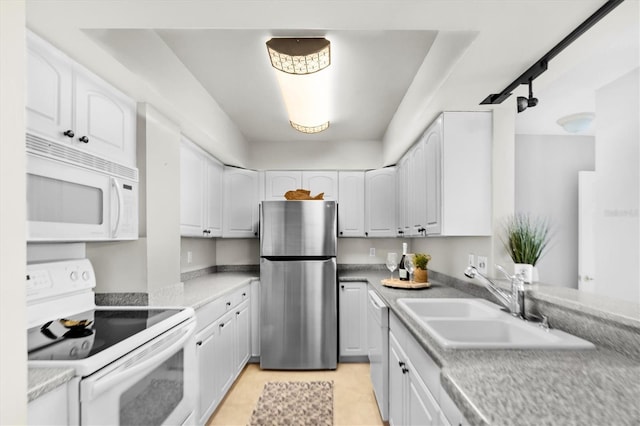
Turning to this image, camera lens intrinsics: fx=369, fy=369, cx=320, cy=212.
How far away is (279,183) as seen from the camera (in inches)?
168

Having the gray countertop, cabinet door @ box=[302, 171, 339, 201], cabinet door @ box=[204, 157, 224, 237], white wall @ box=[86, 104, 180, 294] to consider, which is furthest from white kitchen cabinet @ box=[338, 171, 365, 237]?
the gray countertop

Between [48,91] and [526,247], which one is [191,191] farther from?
[526,247]

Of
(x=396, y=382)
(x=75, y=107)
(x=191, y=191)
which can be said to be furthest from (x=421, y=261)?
(x=75, y=107)

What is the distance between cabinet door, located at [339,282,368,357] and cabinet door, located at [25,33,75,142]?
9.22 ft

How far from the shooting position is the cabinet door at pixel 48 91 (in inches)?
56.5

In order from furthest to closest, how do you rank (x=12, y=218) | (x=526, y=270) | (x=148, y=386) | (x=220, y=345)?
(x=220, y=345), (x=526, y=270), (x=148, y=386), (x=12, y=218)

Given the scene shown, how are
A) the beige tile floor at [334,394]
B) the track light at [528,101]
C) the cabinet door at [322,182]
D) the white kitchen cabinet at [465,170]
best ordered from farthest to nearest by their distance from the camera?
the cabinet door at [322,182]
the beige tile floor at [334,394]
the white kitchen cabinet at [465,170]
the track light at [528,101]

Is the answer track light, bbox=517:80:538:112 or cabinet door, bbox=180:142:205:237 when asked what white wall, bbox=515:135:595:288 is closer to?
track light, bbox=517:80:538:112

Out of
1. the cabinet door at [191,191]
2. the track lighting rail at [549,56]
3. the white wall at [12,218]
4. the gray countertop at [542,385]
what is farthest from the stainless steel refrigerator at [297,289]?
the white wall at [12,218]

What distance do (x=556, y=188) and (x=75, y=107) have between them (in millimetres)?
4174

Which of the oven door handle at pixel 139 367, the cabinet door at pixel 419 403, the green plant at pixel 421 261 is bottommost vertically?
the cabinet door at pixel 419 403

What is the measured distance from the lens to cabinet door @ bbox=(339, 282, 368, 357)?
3.77m

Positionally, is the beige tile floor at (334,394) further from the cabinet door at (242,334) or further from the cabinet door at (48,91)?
the cabinet door at (48,91)

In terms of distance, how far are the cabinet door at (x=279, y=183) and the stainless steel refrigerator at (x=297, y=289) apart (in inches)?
26.8
